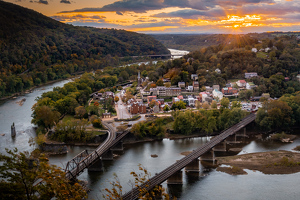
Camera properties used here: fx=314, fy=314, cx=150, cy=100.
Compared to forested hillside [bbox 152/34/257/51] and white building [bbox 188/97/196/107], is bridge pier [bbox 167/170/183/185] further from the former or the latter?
forested hillside [bbox 152/34/257/51]

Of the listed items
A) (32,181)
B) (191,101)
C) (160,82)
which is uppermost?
(32,181)

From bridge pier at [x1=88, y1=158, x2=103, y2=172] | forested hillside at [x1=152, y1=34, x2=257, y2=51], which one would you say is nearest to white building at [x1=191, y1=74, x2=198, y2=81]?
bridge pier at [x1=88, y1=158, x2=103, y2=172]

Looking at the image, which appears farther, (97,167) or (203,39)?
(203,39)

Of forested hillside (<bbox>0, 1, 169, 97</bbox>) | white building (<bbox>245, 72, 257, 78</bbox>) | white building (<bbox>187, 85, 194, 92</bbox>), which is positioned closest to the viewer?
white building (<bbox>187, 85, 194, 92</bbox>)

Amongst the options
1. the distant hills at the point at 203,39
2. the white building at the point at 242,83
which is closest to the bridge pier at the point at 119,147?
the white building at the point at 242,83

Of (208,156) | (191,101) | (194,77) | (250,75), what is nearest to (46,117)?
(208,156)

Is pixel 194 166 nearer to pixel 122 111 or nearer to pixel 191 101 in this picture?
pixel 122 111
